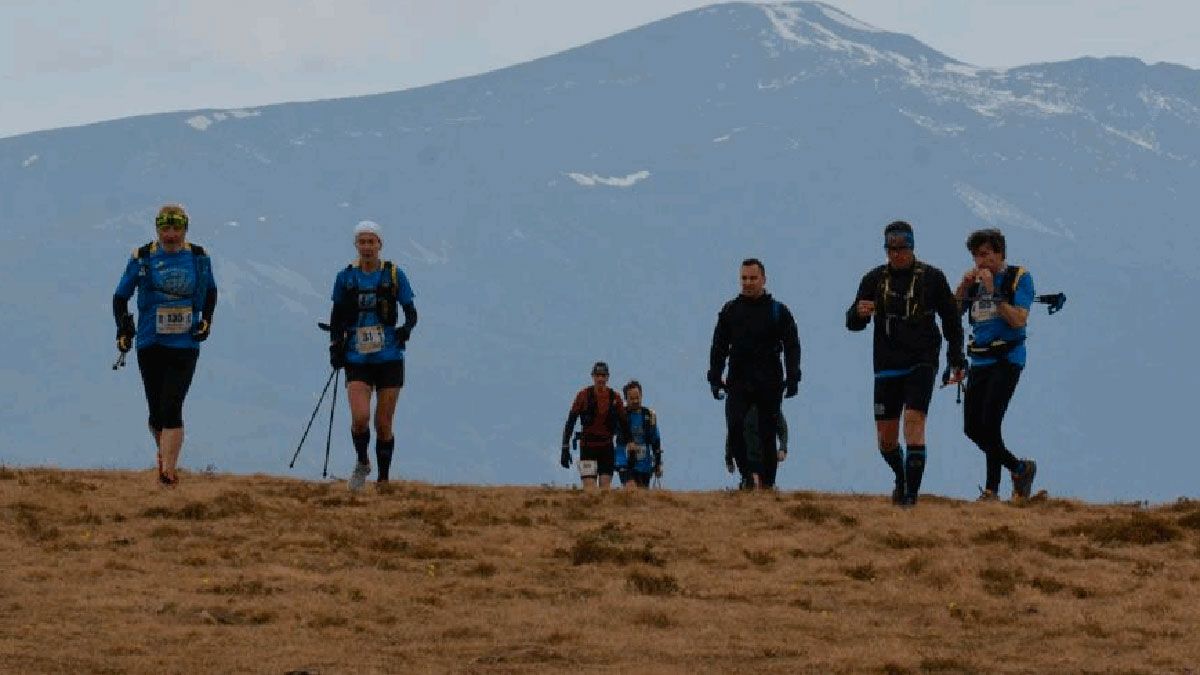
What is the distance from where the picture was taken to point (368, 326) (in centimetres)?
1948

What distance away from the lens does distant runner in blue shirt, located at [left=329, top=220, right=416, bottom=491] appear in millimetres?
19438

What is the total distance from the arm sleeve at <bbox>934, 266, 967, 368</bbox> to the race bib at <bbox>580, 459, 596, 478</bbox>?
7.03 m

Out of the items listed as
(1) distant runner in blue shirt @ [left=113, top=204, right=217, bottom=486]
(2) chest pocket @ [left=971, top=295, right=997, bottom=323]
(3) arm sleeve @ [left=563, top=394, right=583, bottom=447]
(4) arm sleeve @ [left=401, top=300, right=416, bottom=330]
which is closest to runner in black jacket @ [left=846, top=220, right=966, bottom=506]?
(2) chest pocket @ [left=971, top=295, right=997, bottom=323]

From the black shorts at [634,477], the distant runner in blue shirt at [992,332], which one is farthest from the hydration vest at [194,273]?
the black shorts at [634,477]

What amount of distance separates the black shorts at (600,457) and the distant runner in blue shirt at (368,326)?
5.17 meters

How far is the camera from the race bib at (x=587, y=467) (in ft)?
80.6

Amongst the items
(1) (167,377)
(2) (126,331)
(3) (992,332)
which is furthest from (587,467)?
(2) (126,331)

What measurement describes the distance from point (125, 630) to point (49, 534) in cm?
403

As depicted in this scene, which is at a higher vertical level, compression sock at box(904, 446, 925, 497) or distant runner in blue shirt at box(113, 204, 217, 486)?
distant runner in blue shirt at box(113, 204, 217, 486)

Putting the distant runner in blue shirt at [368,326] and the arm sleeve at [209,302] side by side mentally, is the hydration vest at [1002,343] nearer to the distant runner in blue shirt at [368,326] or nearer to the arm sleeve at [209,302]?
the distant runner in blue shirt at [368,326]

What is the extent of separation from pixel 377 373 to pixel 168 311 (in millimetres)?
2355

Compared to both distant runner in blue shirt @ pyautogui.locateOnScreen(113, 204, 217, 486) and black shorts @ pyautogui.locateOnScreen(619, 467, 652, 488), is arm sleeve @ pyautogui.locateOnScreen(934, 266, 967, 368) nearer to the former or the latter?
distant runner in blue shirt @ pyautogui.locateOnScreen(113, 204, 217, 486)

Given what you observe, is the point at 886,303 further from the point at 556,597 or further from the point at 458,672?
the point at 458,672

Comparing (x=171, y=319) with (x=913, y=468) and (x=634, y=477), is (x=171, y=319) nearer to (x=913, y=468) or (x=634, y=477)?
(x=913, y=468)
